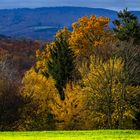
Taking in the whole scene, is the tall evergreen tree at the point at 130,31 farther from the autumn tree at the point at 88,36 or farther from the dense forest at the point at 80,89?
the autumn tree at the point at 88,36

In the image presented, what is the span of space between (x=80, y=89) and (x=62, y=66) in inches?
184

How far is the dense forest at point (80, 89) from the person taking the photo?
53.8 m

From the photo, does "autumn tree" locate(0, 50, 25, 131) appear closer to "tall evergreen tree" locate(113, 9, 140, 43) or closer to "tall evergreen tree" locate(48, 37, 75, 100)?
"tall evergreen tree" locate(48, 37, 75, 100)

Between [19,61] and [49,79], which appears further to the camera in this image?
[19,61]

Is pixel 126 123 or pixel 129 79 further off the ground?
pixel 129 79

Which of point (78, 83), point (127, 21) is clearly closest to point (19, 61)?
point (127, 21)

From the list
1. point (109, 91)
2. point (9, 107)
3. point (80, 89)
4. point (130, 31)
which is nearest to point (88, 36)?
point (130, 31)

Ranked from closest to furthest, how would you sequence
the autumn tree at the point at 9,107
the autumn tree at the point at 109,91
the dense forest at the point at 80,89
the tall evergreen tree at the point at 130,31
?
1. the autumn tree at the point at 109,91
2. the dense forest at the point at 80,89
3. the autumn tree at the point at 9,107
4. the tall evergreen tree at the point at 130,31

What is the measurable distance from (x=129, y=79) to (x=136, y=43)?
37.8ft

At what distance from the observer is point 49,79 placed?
2315 inches

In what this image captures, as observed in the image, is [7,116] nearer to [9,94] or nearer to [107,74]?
[9,94]

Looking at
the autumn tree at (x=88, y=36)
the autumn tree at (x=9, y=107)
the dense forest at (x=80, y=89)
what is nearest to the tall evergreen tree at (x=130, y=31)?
the dense forest at (x=80, y=89)

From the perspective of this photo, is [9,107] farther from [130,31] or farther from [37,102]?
[130,31]

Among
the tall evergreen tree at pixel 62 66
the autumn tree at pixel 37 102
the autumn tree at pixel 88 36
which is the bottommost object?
the autumn tree at pixel 37 102
